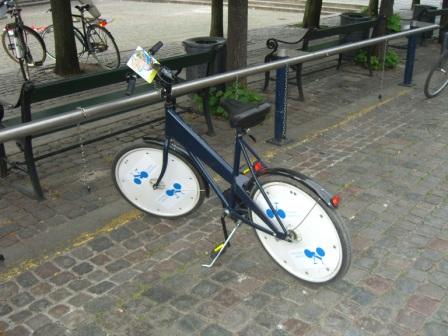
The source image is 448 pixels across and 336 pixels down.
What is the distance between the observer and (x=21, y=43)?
700 cm

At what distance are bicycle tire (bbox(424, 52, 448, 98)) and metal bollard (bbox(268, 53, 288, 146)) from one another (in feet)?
9.12

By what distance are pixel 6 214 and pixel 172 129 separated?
5.58 feet

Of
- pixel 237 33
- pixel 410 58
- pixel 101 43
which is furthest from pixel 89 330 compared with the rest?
pixel 101 43

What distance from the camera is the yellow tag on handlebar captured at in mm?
3131

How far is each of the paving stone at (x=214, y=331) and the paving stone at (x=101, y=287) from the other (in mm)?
733

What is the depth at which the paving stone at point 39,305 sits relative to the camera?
9.82 ft

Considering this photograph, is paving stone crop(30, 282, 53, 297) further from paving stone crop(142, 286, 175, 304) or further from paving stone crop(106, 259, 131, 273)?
paving stone crop(142, 286, 175, 304)

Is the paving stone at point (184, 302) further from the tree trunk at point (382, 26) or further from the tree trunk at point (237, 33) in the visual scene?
the tree trunk at point (382, 26)

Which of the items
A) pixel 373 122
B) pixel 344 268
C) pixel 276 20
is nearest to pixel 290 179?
pixel 344 268

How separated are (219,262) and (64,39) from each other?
625 cm

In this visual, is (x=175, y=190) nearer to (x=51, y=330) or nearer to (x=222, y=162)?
(x=222, y=162)

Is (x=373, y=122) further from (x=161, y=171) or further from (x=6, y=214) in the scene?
(x=6, y=214)

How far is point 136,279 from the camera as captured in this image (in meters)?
3.25

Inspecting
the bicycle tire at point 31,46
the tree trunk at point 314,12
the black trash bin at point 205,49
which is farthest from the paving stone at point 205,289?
the tree trunk at point 314,12
